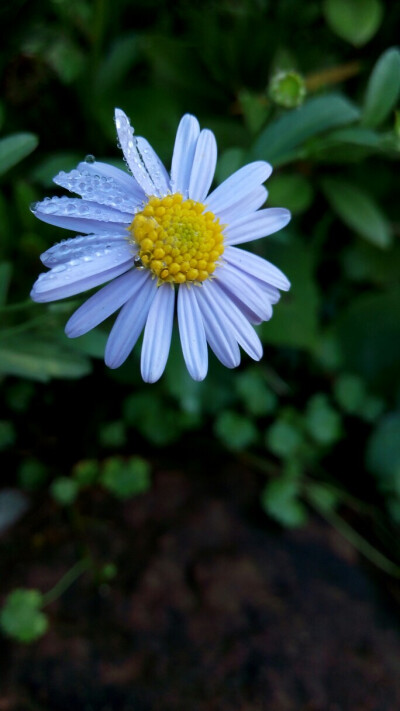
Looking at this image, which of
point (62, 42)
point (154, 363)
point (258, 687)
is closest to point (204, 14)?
point (62, 42)

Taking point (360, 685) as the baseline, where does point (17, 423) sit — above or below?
below

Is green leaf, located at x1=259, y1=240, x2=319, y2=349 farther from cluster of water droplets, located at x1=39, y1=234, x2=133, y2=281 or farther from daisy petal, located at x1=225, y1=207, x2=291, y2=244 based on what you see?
cluster of water droplets, located at x1=39, y1=234, x2=133, y2=281

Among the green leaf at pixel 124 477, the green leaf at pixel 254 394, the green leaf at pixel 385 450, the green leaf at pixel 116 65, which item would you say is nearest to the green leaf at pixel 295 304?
the green leaf at pixel 254 394

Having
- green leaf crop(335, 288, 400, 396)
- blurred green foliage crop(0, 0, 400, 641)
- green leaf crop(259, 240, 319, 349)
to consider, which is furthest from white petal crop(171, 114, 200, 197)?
green leaf crop(335, 288, 400, 396)

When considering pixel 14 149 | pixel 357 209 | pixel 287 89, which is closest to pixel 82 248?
pixel 14 149

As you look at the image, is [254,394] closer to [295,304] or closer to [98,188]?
[295,304]

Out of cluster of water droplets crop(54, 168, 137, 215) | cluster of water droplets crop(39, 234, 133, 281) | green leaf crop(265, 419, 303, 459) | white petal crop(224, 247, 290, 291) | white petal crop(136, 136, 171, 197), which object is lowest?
green leaf crop(265, 419, 303, 459)

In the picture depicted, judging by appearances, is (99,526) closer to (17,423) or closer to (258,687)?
(17,423)
